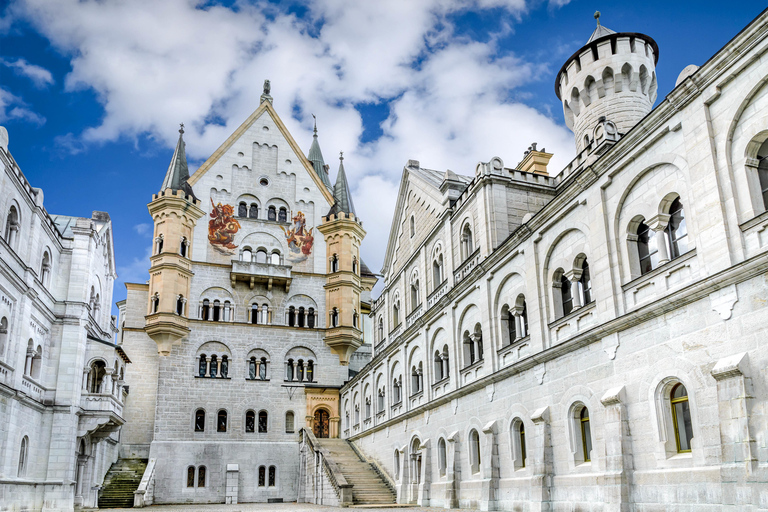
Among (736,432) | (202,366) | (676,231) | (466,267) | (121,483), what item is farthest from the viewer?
(202,366)

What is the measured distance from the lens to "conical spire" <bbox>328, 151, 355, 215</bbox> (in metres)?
55.5

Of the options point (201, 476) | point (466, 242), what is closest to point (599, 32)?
point (466, 242)

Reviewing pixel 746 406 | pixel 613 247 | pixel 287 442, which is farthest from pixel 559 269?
pixel 287 442

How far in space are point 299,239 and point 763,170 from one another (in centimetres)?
4280

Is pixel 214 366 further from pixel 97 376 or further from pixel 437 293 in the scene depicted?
pixel 437 293

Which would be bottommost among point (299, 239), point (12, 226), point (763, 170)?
point (763, 170)

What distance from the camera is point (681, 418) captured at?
15.7 metres

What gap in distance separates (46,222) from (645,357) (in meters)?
28.3

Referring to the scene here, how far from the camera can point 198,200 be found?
52219 millimetres

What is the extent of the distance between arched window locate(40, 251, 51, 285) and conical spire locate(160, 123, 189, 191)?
18.0 m

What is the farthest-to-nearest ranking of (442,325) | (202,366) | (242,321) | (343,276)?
(343,276) < (242,321) < (202,366) < (442,325)

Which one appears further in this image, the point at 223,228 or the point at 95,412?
the point at 223,228

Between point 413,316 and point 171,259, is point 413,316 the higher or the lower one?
the lower one

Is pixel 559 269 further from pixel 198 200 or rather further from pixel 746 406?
pixel 198 200
